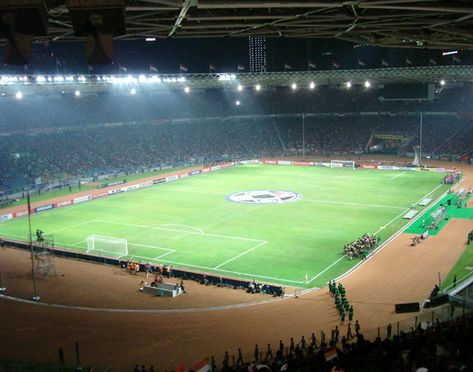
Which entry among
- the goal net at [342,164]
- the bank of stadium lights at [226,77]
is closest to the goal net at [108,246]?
the bank of stadium lights at [226,77]

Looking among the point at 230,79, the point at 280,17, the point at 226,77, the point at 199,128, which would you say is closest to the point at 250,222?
the point at 280,17

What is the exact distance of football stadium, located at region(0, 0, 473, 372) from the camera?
18.5m

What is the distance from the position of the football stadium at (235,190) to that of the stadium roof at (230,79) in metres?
0.51

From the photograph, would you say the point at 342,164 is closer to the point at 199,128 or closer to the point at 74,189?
the point at 199,128

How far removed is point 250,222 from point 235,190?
17.1 m

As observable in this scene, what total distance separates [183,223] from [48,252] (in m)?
15.2

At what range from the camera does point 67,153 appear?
83812mm

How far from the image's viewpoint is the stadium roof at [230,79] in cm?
7172

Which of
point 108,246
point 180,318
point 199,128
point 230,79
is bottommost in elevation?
point 180,318

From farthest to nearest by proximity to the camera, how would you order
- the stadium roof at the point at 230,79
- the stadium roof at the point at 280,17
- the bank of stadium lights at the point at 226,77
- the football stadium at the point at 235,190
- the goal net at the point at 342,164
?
the goal net at the point at 342,164
the bank of stadium lights at the point at 226,77
the stadium roof at the point at 230,79
the football stadium at the point at 235,190
the stadium roof at the point at 280,17

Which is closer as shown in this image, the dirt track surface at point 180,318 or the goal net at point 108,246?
the dirt track surface at point 180,318

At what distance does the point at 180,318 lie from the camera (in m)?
28.6

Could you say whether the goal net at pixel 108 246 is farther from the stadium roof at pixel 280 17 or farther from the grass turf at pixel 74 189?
the grass turf at pixel 74 189

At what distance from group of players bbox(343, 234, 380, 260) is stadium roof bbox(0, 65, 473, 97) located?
44586mm
